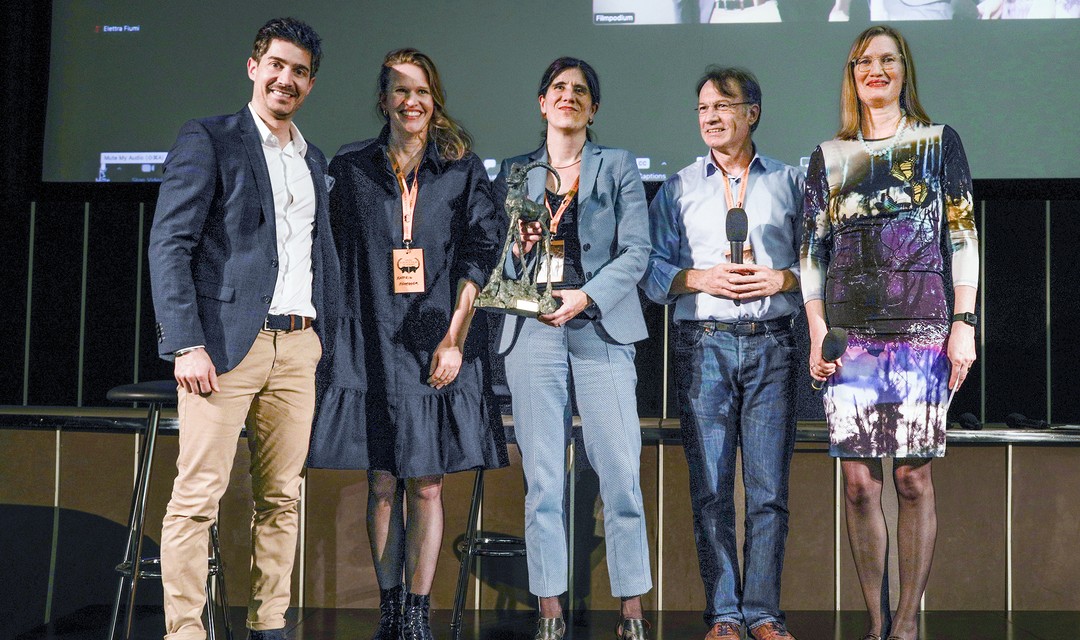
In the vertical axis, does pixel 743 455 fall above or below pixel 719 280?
below

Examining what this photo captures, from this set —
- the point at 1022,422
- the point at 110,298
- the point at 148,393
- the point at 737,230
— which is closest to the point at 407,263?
the point at 148,393

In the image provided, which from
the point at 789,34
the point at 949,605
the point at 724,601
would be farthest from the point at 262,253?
the point at 949,605

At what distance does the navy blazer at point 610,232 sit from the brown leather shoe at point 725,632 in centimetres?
88

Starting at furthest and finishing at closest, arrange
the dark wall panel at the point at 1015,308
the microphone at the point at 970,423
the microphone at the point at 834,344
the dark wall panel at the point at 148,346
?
the dark wall panel at the point at 148,346 < the dark wall panel at the point at 1015,308 < the microphone at the point at 970,423 < the microphone at the point at 834,344

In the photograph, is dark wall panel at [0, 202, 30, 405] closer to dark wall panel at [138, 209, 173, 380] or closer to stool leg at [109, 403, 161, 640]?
dark wall panel at [138, 209, 173, 380]

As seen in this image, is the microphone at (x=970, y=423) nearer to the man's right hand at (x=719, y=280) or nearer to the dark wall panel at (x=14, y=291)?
the man's right hand at (x=719, y=280)

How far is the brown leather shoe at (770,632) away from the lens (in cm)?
274

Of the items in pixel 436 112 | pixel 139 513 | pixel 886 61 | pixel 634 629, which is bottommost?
pixel 634 629

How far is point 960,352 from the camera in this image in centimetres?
266

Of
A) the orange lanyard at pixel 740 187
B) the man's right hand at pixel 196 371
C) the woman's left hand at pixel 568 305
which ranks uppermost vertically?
the orange lanyard at pixel 740 187

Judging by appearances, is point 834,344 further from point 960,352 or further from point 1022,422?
point 1022,422

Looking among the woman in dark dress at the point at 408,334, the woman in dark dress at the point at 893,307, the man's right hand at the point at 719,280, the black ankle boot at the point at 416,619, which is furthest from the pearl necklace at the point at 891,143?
the black ankle boot at the point at 416,619

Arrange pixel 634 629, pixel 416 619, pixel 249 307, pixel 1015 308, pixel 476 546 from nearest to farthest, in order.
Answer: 1. pixel 249 307
2. pixel 416 619
3. pixel 634 629
4. pixel 476 546
5. pixel 1015 308

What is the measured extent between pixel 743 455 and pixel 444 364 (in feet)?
3.10
